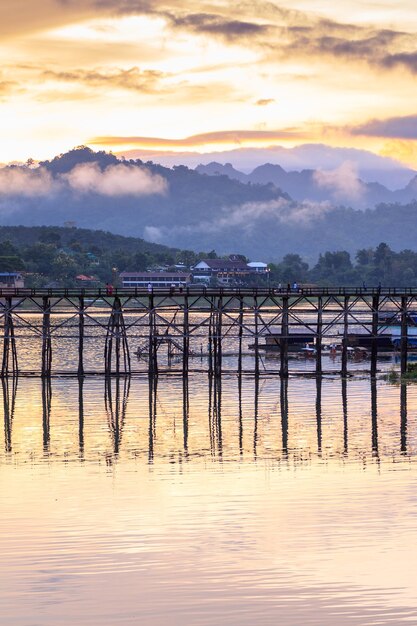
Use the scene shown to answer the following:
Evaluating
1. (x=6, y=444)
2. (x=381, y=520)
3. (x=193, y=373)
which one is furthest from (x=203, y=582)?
(x=193, y=373)

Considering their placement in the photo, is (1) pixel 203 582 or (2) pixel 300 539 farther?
(2) pixel 300 539

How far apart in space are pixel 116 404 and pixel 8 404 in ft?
18.8

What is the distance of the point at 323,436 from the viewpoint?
5059cm

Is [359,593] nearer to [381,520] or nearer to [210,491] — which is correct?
[381,520]

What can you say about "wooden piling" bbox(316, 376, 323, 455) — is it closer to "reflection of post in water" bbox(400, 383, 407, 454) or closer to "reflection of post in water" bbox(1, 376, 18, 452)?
"reflection of post in water" bbox(400, 383, 407, 454)

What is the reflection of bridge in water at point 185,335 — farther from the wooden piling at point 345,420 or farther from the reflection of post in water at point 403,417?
the reflection of post in water at point 403,417

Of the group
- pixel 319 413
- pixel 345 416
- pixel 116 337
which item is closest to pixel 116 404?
pixel 319 413

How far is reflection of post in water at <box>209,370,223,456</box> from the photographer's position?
48.8 m

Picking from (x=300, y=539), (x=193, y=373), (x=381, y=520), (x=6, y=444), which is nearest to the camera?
(x=300, y=539)

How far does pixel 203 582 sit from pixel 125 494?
9851 mm

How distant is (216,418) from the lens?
190ft

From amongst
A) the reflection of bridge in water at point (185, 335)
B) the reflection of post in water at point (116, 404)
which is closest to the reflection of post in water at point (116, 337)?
the reflection of bridge in water at point (185, 335)

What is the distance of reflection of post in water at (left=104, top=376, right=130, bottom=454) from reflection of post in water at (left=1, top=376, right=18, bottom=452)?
4.37 metres

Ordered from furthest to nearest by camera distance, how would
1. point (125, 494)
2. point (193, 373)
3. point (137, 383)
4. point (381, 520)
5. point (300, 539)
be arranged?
1. point (193, 373)
2. point (137, 383)
3. point (125, 494)
4. point (381, 520)
5. point (300, 539)
